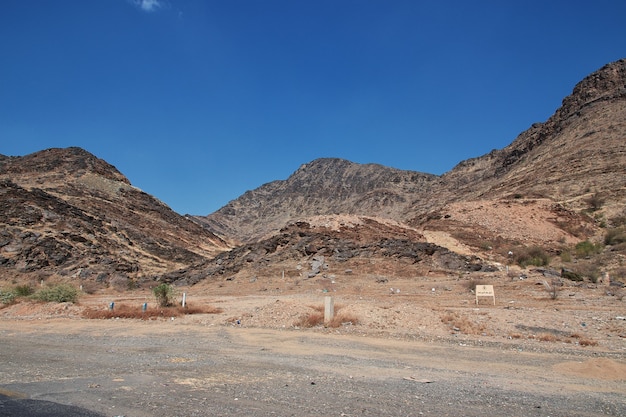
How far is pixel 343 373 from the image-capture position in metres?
8.08

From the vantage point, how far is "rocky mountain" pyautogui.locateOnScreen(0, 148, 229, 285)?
40.3 meters

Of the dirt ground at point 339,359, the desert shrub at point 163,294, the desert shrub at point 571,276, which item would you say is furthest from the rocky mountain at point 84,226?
the desert shrub at point 571,276

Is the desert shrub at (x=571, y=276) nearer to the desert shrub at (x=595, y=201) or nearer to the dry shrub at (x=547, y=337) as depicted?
the dry shrub at (x=547, y=337)

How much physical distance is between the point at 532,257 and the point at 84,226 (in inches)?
1739

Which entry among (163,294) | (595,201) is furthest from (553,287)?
(595,201)

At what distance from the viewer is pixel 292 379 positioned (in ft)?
24.5

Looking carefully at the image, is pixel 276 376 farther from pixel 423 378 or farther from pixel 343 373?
pixel 423 378

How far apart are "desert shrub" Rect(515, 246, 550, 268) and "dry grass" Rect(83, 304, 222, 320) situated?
872 inches

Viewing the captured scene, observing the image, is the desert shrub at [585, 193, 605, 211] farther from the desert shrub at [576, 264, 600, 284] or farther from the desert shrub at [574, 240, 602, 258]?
the desert shrub at [576, 264, 600, 284]

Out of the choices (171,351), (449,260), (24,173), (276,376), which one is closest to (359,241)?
(449,260)

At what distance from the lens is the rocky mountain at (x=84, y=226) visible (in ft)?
132

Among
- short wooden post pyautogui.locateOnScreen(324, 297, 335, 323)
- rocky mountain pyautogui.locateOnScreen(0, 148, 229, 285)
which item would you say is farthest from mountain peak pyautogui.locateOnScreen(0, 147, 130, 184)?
short wooden post pyautogui.locateOnScreen(324, 297, 335, 323)

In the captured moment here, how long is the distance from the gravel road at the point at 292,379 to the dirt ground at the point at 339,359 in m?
0.03

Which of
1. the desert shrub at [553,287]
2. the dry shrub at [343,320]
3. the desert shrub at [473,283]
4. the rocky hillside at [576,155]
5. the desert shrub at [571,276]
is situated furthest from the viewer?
the rocky hillside at [576,155]
